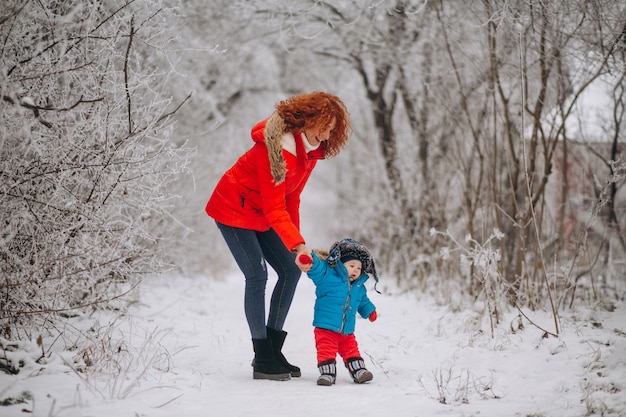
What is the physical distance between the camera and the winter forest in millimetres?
2900

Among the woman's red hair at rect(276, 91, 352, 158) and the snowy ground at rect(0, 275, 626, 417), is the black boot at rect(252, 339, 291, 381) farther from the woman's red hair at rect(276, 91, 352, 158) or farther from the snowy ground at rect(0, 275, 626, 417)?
the woman's red hair at rect(276, 91, 352, 158)

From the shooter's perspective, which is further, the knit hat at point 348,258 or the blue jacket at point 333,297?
the knit hat at point 348,258

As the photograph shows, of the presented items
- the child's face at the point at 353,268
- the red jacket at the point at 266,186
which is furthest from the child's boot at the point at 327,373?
the red jacket at the point at 266,186

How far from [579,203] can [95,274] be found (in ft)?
18.5

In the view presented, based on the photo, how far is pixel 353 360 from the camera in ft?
10.2

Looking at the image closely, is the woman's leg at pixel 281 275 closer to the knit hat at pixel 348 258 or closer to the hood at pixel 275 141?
the knit hat at pixel 348 258

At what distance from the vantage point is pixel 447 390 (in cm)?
276

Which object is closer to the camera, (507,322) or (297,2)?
(507,322)

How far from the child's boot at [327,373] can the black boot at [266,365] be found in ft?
0.77

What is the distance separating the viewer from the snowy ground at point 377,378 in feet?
7.67

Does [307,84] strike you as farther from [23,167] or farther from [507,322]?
[23,167]

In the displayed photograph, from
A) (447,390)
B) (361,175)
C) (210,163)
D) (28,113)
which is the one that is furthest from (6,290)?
(361,175)

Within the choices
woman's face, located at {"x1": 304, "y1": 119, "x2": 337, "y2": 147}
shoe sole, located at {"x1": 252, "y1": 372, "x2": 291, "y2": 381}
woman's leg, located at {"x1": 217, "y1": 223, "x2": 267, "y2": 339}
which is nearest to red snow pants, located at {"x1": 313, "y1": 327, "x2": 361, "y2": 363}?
shoe sole, located at {"x1": 252, "y1": 372, "x2": 291, "y2": 381}

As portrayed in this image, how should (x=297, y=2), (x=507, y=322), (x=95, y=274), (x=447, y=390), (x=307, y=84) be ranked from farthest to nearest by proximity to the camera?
(x=307, y=84) < (x=297, y=2) < (x=507, y=322) < (x=95, y=274) < (x=447, y=390)
